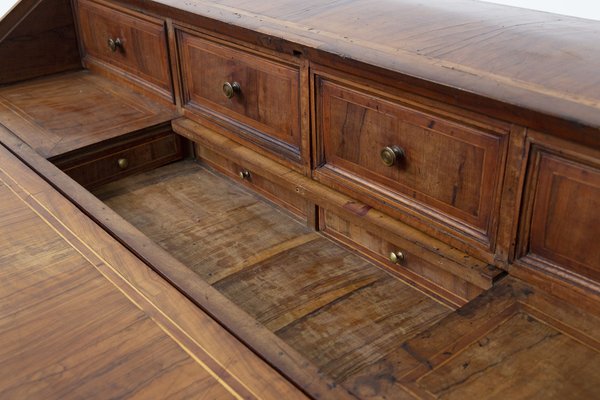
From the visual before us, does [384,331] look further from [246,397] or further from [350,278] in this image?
[246,397]

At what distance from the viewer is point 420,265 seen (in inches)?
48.1

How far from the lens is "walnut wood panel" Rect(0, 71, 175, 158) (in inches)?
63.4

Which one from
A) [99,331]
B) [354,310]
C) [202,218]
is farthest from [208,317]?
[202,218]

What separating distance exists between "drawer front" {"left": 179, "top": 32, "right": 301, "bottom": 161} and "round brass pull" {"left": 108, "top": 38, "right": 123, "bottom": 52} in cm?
29

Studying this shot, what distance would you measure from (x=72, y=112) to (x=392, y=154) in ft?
3.08

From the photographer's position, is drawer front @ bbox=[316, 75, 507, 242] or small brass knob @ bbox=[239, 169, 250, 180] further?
small brass knob @ bbox=[239, 169, 250, 180]

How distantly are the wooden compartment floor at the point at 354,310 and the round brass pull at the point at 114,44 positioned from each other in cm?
38

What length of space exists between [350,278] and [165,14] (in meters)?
0.75

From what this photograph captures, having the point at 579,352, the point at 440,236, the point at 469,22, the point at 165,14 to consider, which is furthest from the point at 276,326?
the point at 165,14

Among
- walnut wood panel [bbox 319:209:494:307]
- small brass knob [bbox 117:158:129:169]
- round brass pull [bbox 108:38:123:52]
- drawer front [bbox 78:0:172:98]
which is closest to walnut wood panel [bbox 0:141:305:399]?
walnut wood panel [bbox 319:209:494:307]

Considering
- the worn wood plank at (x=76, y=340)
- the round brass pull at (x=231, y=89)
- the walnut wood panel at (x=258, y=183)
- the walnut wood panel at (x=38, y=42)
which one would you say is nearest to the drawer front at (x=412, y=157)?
the walnut wood panel at (x=258, y=183)

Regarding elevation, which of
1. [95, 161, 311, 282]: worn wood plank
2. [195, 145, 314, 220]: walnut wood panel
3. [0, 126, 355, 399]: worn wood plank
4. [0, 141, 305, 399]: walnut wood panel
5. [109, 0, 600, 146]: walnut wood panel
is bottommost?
[95, 161, 311, 282]: worn wood plank

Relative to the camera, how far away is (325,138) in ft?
4.30

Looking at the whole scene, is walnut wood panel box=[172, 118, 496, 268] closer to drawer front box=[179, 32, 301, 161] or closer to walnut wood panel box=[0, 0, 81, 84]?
drawer front box=[179, 32, 301, 161]
